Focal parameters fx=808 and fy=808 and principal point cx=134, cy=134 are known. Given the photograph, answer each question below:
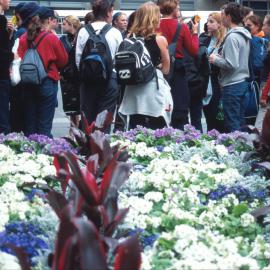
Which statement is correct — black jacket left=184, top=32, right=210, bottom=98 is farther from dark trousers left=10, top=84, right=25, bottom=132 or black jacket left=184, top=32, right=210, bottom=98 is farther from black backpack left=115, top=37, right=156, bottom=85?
dark trousers left=10, top=84, right=25, bottom=132

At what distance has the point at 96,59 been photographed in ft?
28.2

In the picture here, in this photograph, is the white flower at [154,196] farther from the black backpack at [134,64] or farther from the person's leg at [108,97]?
the person's leg at [108,97]

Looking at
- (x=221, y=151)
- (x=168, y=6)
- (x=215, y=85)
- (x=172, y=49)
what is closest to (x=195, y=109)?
(x=215, y=85)

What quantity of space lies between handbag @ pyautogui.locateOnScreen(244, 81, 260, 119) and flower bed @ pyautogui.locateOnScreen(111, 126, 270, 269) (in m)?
2.76

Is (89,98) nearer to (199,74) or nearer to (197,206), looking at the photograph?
(199,74)

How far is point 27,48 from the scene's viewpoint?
9.16m

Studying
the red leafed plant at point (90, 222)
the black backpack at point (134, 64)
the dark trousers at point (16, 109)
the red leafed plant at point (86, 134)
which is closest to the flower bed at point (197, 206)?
the red leafed plant at point (90, 222)

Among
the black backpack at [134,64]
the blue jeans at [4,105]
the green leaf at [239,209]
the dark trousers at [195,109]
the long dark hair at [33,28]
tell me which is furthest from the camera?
the dark trousers at [195,109]

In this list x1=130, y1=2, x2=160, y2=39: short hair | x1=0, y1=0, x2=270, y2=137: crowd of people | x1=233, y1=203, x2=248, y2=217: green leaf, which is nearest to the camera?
x1=233, y1=203, x2=248, y2=217: green leaf

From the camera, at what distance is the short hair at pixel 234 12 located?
9172 mm

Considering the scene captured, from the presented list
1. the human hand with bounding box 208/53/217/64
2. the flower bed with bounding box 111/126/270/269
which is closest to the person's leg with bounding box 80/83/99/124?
the human hand with bounding box 208/53/217/64

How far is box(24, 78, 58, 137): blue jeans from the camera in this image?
30.2 feet

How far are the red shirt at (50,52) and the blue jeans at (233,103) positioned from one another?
191cm

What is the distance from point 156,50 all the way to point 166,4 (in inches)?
41.3
